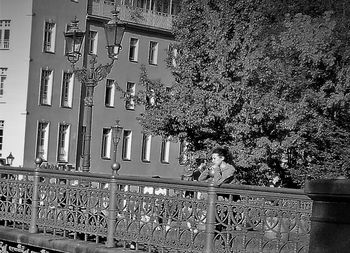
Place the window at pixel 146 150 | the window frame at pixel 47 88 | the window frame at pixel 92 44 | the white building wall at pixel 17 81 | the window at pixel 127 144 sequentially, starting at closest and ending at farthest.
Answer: the white building wall at pixel 17 81 < the window frame at pixel 47 88 < the window frame at pixel 92 44 < the window at pixel 127 144 < the window at pixel 146 150

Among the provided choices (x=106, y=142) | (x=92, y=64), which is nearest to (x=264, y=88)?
(x=92, y=64)

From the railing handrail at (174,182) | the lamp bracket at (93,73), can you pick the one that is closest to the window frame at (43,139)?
the lamp bracket at (93,73)

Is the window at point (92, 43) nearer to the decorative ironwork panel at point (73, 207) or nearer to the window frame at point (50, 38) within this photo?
the window frame at point (50, 38)

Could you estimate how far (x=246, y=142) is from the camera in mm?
33594

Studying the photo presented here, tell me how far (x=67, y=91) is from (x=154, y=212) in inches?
1943

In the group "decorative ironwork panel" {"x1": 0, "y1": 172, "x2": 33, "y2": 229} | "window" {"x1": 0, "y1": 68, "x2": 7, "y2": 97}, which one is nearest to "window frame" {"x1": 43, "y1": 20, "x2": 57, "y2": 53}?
"window" {"x1": 0, "y1": 68, "x2": 7, "y2": 97}

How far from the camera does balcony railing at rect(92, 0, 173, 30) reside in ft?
206

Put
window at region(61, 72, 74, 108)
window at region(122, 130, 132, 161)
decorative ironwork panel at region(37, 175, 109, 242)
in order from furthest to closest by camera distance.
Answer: window at region(122, 130, 132, 161) < window at region(61, 72, 74, 108) < decorative ironwork panel at region(37, 175, 109, 242)

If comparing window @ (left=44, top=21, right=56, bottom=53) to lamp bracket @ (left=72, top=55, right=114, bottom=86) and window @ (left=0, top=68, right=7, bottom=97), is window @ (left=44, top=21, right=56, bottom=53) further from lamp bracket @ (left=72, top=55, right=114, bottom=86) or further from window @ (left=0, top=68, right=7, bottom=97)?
lamp bracket @ (left=72, top=55, right=114, bottom=86)

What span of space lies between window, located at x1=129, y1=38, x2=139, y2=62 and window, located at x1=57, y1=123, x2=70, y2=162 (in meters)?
6.53

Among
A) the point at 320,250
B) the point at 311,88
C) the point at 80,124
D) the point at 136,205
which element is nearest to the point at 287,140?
the point at 311,88

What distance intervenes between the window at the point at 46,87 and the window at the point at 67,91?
1.10 meters

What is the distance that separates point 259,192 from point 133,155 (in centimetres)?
5517

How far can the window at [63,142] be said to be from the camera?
60.8 metres
